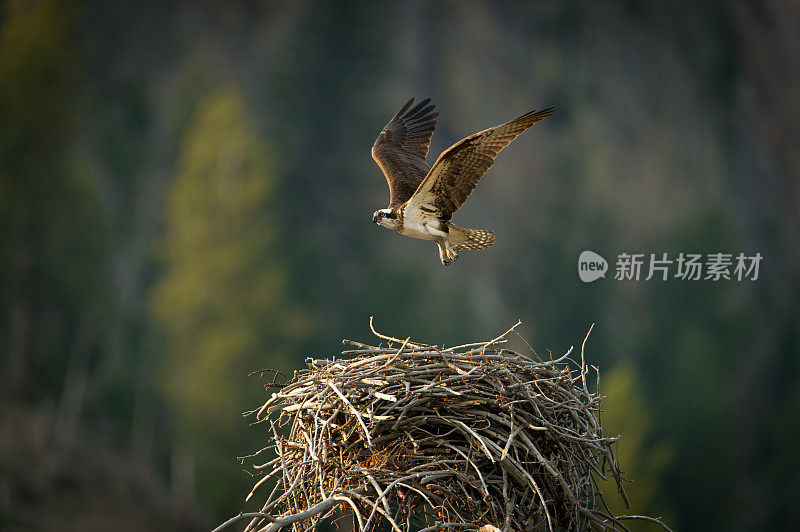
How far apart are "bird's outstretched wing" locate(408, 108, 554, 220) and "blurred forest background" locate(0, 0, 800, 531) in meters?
10.5

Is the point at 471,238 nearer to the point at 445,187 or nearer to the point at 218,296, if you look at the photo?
the point at 445,187

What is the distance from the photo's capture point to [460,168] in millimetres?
4141

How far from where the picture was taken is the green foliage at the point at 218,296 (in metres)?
14.3

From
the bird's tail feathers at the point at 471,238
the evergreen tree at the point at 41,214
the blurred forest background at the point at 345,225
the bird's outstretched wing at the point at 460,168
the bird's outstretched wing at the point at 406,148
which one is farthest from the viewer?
the evergreen tree at the point at 41,214

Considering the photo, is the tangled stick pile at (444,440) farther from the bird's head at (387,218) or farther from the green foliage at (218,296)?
the green foliage at (218,296)

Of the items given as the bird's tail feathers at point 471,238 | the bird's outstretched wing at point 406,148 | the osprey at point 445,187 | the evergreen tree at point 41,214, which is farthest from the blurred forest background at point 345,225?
the bird's tail feathers at point 471,238

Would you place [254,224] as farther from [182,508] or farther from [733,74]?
[733,74]

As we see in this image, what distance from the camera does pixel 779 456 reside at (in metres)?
18.8

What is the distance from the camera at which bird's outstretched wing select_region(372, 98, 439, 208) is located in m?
5.01

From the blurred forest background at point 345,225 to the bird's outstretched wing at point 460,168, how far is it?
34.4ft

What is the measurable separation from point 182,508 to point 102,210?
606 centimetres

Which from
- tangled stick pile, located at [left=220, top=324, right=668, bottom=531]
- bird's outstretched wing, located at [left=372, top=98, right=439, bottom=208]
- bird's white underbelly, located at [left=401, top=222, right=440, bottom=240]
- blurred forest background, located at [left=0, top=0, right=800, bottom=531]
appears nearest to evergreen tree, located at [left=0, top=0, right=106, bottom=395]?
blurred forest background, located at [left=0, top=0, right=800, bottom=531]

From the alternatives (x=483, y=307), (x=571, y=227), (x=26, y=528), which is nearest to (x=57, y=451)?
(x=26, y=528)

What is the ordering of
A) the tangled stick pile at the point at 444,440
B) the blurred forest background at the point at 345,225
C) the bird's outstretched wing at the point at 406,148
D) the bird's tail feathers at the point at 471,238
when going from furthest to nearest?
the blurred forest background at the point at 345,225 → the bird's outstretched wing at the point at 406,148 → the bird's tail feathers at the point at 471,238 → the tangled stick pile at the point at 444,440
